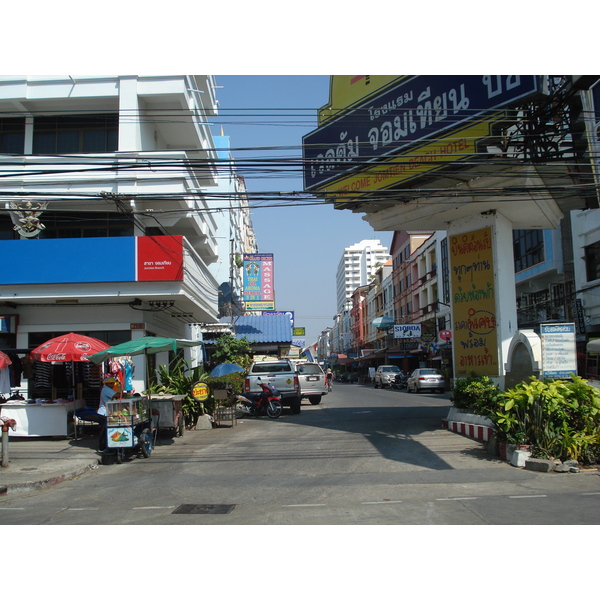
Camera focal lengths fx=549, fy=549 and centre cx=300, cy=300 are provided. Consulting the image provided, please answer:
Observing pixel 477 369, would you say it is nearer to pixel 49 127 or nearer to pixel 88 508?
pixel 88 508

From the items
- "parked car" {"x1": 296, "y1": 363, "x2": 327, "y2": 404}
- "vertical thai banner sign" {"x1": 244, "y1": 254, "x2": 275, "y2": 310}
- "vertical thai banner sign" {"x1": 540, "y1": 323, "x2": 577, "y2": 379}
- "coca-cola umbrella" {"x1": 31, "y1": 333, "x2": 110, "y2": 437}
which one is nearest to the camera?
"vertical thai banner sign" {"x1": 540, "y1": 323, "x2": 577, "y2": 379}

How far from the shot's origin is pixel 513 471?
9.13 meters

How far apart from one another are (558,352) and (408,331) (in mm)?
35265

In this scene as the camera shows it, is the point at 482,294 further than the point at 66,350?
Yes

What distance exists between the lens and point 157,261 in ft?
56.6

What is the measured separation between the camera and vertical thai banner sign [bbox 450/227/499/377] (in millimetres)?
13711

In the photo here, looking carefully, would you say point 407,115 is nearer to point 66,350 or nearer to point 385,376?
point 66,350

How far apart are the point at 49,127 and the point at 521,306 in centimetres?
2885

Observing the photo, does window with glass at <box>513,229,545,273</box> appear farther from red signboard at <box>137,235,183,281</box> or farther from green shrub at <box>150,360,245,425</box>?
green shrub at <box>150,360,245,425</box>

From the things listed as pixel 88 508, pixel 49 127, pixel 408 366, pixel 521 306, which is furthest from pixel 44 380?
pixel 408 366

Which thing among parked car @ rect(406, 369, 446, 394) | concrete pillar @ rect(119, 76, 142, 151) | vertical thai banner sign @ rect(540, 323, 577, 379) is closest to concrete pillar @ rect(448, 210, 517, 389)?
vertical thai banner sign @ rect(540, 323, 577, 379)

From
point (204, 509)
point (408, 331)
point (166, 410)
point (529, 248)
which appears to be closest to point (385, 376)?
point (408, 331)

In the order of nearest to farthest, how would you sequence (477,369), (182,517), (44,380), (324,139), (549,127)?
(182,517), (549,127), (477,369), (324,139), (44,380)

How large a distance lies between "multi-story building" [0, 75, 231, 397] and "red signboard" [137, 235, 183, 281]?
1.2 inches
